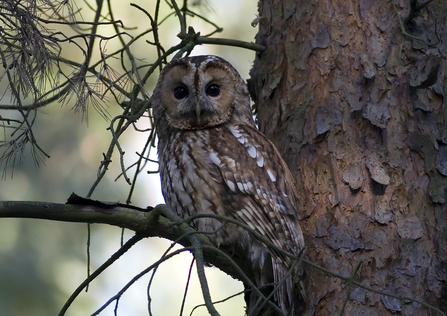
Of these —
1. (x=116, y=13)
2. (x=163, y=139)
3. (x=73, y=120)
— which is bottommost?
(x=163, y=139)

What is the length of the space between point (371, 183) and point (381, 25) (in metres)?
0.75

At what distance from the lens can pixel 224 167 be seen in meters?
2.93

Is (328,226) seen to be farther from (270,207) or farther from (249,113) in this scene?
(249,113)

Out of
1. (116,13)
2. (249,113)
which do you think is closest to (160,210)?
(249,113)

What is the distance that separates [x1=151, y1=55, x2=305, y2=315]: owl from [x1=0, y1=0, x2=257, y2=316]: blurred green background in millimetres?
1616

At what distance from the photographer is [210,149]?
9.88 ft

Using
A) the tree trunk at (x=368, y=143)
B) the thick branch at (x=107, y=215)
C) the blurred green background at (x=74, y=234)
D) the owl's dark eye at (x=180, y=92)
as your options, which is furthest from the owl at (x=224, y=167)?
the blurred green background at (x=74, y=234)

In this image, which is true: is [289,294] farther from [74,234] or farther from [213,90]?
[74,234]

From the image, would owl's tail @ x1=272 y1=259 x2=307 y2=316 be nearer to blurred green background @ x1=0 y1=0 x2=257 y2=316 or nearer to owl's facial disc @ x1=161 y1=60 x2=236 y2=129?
owl's facial disc @ x1=161 y1=60 x2=236 y2=129

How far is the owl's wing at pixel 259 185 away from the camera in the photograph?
2.72m

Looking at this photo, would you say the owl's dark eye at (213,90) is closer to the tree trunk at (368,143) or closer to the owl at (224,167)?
the owl at (224,167)

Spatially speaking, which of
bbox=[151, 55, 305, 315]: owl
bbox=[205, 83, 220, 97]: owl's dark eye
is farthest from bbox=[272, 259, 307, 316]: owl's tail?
bbox=[205, 83, 220, 97]: owl's dark eye

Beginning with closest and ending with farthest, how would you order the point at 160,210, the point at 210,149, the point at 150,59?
the point at 160,210, the point at 210,149, the point at 150,59

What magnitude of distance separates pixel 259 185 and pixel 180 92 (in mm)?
754
